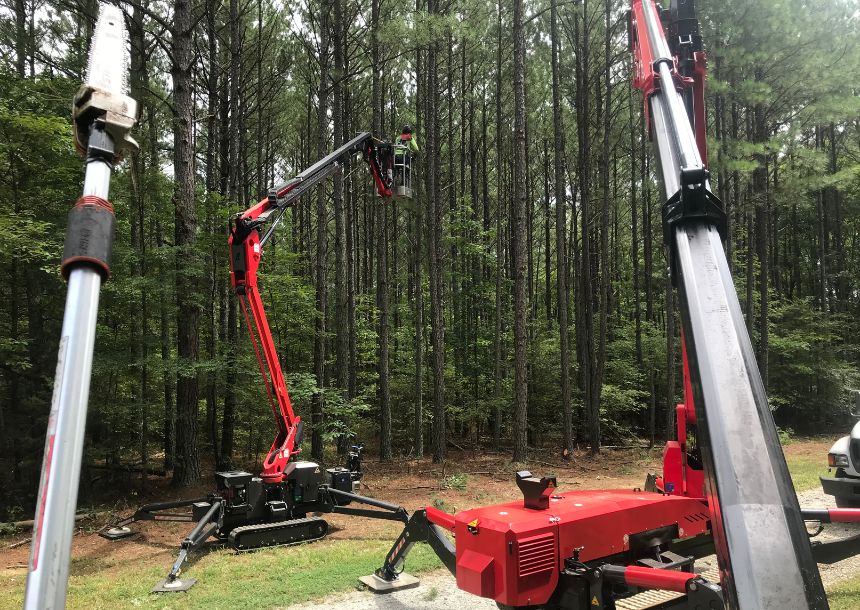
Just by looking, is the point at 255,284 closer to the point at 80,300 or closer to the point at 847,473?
the point at 80,300

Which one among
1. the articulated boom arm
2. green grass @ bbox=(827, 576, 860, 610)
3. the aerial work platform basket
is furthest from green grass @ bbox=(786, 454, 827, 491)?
the articulated boom arm

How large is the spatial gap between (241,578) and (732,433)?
6.46 meters

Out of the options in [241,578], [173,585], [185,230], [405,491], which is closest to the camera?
[173,585]

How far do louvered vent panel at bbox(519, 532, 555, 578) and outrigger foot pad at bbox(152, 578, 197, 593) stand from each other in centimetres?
428

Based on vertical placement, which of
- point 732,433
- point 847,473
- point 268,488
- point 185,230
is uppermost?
point 185,230

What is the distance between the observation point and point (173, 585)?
5984 mm

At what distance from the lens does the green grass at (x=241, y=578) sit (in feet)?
18.1

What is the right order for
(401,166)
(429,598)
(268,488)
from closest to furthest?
(429,598)
(268,488)
(401,166)

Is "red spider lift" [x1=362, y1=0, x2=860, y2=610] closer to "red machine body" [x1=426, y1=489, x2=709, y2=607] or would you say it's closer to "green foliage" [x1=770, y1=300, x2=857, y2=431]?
"red machine body" [x1=426, y1=489, x2=709, y2=607]

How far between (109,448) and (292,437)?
5.52 meters

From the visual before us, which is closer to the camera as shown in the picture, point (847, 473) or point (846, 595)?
point (846, 595)

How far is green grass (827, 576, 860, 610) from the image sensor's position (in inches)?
187

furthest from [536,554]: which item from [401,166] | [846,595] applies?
[401,166]

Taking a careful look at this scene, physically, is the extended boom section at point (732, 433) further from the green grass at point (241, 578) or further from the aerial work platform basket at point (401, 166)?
the aerial work platform basket at point (401, 166)
